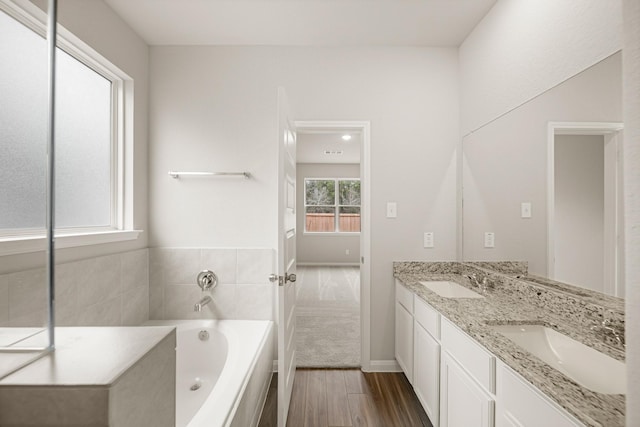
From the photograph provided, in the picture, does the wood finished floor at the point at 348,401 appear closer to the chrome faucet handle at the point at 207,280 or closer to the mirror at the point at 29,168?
the chrome faucet handle at the point at 207,280

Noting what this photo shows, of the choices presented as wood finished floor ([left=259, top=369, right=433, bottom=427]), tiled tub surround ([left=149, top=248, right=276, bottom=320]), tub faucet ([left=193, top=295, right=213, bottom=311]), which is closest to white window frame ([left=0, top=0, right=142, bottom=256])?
tiled tub surround ([left=149, top=248, right=276, bottom=320])

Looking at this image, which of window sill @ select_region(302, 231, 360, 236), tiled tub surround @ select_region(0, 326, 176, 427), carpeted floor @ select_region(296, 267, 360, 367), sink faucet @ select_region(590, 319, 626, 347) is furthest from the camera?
window sill @ select_region(302, 231, 360, 236)

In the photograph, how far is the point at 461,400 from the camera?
4.76 ft

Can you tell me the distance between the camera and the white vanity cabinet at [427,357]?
1729 millimetres

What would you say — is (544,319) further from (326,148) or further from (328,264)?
(328,264)

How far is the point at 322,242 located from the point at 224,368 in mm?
6040

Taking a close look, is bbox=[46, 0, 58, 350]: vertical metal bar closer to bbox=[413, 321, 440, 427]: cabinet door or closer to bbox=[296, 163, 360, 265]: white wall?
bbox=[413, 321, 440, 427]: cabinet door

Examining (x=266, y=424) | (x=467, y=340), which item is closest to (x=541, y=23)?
(x=467, y=340)

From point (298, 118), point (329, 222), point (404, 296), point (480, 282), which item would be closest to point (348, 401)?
point (404, 296)

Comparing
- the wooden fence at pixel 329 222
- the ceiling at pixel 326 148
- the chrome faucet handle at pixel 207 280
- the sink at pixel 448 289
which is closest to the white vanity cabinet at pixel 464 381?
the sink at pixel 448 289

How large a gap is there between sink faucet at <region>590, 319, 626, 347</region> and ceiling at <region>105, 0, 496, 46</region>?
2.06 meters

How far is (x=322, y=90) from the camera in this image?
259 centimetres

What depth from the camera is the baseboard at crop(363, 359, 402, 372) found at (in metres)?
2.55

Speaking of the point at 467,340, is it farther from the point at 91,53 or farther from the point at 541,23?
the point at 91,53
